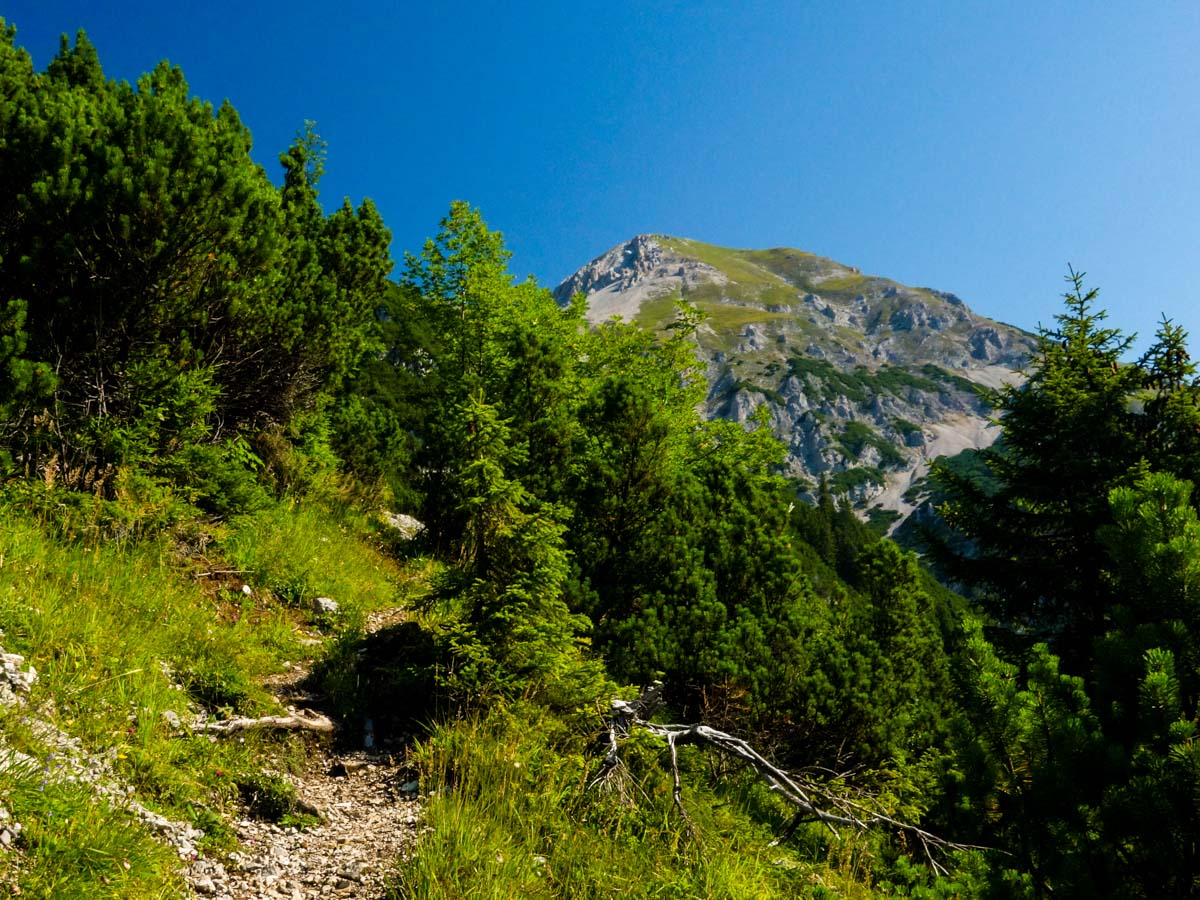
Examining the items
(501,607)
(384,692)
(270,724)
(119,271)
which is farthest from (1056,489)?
(119,271)

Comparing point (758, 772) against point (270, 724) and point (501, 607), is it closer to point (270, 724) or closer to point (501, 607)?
point (501, 607)

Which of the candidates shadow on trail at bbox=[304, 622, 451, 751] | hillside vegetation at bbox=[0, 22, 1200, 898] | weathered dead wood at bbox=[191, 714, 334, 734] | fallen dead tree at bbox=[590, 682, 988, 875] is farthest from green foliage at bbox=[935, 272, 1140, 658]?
weathered dead wood at bbox=[191, 714, 334, 734]

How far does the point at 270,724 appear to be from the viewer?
4910mm

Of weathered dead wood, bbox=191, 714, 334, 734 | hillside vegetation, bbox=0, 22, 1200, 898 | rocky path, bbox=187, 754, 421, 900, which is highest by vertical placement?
hillside vegetation, bbox=0, 22, 1200, 898

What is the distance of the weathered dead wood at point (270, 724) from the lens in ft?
14.8

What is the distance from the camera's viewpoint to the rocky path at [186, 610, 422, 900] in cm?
341

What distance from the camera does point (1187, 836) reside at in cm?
244

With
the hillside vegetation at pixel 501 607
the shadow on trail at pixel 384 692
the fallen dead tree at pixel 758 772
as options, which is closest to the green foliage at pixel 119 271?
the hillside vegetation at pixel 501 607

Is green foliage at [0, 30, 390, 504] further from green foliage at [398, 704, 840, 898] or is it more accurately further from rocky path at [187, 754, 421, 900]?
green foliage at [398, 704, 840, 898]

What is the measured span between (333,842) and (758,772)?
151 inches

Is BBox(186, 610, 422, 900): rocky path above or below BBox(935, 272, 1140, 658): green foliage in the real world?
below

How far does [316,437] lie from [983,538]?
41.5 ft

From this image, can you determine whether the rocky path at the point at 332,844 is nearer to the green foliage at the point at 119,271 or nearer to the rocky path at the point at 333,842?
the rocky path at the point at 333,842

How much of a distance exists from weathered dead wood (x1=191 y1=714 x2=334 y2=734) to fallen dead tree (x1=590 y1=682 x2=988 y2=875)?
8.02ft
